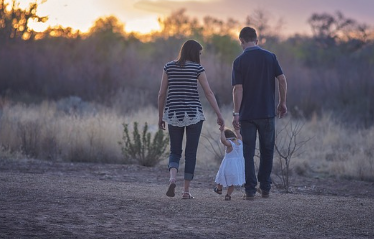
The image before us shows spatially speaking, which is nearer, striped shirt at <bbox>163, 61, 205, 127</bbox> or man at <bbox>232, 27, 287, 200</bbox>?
striped shirt at <bbox>163, 61, 205, 127</bbox>

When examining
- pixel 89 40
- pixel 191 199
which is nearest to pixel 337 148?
pixel 191 199

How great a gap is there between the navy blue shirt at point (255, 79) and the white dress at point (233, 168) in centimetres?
40

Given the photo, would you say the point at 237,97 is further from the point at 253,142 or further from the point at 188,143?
the point at 188,143

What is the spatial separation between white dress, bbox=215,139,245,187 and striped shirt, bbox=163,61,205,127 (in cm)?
59

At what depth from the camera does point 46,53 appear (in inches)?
1140

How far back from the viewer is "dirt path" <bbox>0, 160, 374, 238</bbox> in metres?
6.46

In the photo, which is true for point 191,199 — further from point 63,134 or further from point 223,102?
point 223,102

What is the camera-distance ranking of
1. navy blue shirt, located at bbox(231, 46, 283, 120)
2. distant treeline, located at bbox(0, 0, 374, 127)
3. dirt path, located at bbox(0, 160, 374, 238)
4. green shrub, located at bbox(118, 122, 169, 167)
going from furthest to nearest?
distant treeline, located at bbox(0, 0, 374, 127)
green shrub, located at bbox(118, 122, 169, 167)
navy blue shirt, located at bbox(231, 46, 283, 120)
dirt path, located at bbox(0, 160, 374, 238)

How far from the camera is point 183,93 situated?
8219mm

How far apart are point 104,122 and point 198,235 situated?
32.5 ft

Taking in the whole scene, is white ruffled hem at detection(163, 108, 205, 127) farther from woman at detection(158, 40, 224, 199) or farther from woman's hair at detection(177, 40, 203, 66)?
woman's hair at detection(177, 40, 203, 66)

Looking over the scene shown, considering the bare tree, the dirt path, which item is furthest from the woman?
the bare tree

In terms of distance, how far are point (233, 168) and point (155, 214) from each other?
144 centimetres

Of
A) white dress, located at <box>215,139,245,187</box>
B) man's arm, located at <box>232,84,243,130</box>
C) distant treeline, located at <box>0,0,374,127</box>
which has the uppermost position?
distant treeline, located at <box>0,0,374,127</box>
